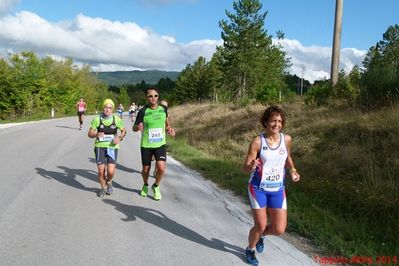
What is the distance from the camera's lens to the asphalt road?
4562mm

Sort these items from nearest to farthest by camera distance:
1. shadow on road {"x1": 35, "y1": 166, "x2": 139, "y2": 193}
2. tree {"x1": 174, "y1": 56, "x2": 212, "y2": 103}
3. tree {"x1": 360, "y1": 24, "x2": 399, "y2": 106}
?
shadow on road {"x1": 35, "y1": 166, "x2": 139, "y2": 193}, tree {"x1": 360, "y1": 24, "x2": 399, "y2": 106}, tree {"x1": 174, "y1": 56, "x2": 212, "y2": 103}

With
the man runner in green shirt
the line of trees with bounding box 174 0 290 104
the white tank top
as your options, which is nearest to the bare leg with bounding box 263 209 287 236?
the white tank top

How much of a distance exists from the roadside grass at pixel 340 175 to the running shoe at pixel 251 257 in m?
1.04

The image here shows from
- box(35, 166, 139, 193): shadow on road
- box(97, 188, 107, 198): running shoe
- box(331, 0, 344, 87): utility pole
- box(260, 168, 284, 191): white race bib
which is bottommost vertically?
box(35, 166, 139, 193): shadow on road

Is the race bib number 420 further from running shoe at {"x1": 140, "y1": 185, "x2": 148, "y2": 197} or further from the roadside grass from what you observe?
the roadside grass

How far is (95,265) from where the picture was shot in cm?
426

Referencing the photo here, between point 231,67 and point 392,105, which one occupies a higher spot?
point 231,67

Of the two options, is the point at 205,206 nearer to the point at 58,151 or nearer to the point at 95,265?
the point at 95,265

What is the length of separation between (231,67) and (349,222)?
40.7m

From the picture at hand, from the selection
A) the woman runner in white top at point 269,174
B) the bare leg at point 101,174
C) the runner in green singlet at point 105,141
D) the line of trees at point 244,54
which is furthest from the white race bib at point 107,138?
the line of trees at point 244,54

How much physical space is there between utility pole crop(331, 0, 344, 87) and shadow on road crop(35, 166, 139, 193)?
9129 millimetres

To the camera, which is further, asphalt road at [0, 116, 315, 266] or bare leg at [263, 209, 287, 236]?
asphalt road at [0, 116, 315, 266]

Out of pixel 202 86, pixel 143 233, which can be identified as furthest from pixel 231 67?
pixel 143 233

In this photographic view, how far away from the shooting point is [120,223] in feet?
18.8
